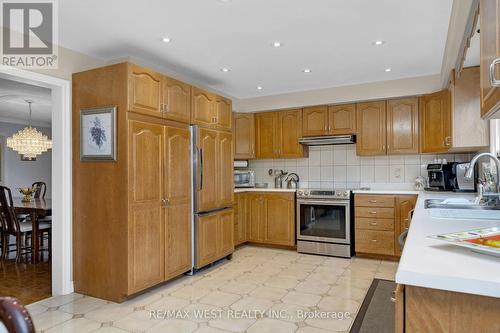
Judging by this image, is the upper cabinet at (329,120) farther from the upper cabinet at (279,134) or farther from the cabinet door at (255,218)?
the cabinet door at (255,218)

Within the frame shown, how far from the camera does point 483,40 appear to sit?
56.4 inches

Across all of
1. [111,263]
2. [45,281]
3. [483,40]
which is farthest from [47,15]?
[483,40]

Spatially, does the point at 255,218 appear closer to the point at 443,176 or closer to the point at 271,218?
the point at 271,218

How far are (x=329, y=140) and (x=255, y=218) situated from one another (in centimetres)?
164

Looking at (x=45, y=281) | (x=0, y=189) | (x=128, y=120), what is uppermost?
(x=128, y=120)

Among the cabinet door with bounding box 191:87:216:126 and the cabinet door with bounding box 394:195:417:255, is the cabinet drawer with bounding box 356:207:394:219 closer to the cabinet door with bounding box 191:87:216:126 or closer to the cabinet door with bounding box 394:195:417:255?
the cabinet door with bounding box 394:195:417:255

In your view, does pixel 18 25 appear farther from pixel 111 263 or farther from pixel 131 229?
pixel 111 263

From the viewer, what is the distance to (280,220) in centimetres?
477

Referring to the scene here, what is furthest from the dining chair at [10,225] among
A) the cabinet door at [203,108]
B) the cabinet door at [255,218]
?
the cabinet door at [255,218]

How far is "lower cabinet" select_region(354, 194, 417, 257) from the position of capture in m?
4.05

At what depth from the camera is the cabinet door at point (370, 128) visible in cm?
440

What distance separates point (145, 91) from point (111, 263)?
1606 millimetres

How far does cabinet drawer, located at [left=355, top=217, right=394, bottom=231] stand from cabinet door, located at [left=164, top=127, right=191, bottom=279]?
89.8 inches

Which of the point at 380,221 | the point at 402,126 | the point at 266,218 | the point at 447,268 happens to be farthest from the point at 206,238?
the point at 447,268
